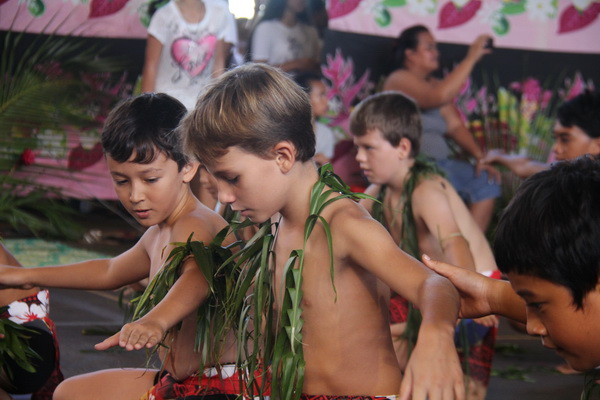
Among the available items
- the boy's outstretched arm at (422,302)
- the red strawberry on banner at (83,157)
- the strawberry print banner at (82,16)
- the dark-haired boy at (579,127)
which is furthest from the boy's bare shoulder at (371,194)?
the strawberry print banner at (82,16)

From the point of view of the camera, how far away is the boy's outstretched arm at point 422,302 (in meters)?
1.45

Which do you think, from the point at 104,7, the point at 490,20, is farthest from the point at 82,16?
the point at 490,20

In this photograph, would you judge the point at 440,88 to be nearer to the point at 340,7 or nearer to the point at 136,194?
the point at 340,7

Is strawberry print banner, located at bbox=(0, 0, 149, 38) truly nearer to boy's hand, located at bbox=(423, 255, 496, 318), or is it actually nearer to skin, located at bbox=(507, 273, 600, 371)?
boy's hand, located at bbox=(423, 255, 496, 318)

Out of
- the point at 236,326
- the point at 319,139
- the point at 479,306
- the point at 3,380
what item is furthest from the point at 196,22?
the point at 479,306

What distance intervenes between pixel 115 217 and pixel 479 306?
190 inches

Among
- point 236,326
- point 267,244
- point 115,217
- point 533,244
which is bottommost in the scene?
point 115,217

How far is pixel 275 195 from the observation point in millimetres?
1977

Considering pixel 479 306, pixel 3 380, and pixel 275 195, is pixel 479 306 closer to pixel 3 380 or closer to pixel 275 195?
pixel 275 195

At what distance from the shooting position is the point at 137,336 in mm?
1745

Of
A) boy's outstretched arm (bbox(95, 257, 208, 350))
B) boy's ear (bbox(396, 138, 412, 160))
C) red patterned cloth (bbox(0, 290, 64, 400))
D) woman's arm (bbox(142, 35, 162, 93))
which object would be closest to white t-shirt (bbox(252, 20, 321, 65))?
woman's arm (bbox(142, 35, 162, 93))

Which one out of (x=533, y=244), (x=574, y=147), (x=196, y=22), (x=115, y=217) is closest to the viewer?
(x=533, y=244)

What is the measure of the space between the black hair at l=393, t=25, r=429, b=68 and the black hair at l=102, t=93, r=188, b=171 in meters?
3.24

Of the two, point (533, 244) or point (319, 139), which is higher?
point (533, 244)
